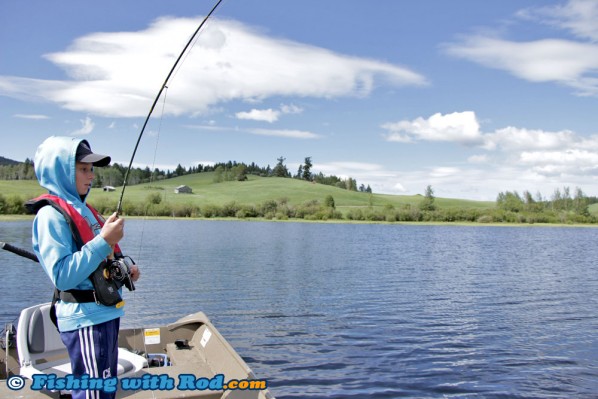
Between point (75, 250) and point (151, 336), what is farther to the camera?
point (151, 336)

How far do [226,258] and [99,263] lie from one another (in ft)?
98.7

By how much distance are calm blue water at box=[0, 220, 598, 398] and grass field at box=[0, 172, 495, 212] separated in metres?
96.0

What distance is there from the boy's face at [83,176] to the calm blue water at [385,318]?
21.8 feet

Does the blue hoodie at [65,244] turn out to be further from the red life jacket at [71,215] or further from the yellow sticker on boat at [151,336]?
the yellow sticker on boat at [151,336]

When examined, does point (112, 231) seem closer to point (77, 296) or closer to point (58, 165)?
point (77, 296)

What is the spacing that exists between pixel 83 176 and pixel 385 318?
13426 millimetres

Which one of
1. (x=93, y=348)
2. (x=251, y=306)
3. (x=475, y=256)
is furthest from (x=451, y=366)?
(x=475, y=256)

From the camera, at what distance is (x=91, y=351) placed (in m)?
3.85

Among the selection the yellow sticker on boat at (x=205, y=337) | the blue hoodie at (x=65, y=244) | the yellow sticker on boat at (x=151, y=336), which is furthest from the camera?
the yellow sticker on boat at (x=151, y=336)

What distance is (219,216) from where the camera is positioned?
11362 cm

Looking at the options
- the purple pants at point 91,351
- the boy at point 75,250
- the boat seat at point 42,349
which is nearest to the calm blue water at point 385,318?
the boat seat at point 42,349

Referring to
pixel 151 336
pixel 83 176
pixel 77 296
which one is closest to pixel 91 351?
pixel 77 296

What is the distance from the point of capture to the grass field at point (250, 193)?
420 ft

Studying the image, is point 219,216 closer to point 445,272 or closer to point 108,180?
point 108,180
